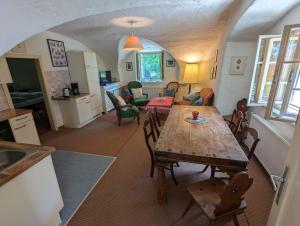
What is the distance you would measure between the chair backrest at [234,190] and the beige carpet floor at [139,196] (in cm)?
57

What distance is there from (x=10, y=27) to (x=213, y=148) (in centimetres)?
204

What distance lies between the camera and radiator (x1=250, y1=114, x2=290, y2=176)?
1921 millimetres

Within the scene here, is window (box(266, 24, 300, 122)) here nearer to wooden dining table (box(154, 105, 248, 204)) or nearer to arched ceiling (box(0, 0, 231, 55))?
wooden dining table (box(154, 105, 248, 204))

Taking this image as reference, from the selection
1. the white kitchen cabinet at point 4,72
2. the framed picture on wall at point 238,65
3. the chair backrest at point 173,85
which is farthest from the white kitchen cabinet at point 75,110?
the framed picture on wall at point 238,65

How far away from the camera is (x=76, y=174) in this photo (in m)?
2.36

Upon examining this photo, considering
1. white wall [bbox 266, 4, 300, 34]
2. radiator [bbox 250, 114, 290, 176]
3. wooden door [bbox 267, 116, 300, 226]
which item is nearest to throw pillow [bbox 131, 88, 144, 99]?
radiator [bbox 250, 114, 290, 176]

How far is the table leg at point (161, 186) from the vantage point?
1670mm

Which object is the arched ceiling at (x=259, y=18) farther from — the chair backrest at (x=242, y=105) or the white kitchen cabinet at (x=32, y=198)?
the white kitchen cabinet at (x=32, y=198)

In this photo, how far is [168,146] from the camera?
161cm

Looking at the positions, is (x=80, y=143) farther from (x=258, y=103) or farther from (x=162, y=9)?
(x=258, y=103)

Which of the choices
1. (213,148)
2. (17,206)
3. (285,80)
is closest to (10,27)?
(17,206)

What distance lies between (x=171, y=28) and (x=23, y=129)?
3.51 m

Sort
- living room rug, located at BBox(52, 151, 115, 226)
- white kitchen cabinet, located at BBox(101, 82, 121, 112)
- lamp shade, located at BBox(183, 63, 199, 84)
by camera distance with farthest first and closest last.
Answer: white kitchen cabinet, located at BBox(101, 82, 121, 112) → lamp shade, located at BBox(183, 63, 199, 84) → living room rug, located at BBox(52, 151, 115, 226)

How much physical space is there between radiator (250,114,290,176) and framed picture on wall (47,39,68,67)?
4515mm
